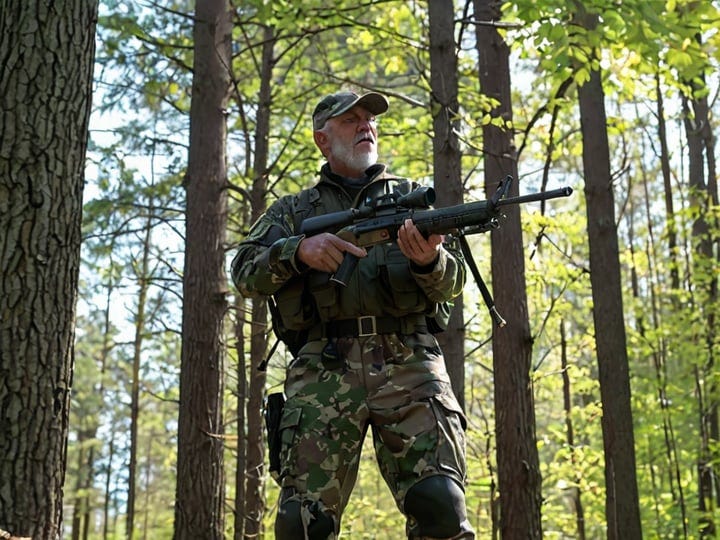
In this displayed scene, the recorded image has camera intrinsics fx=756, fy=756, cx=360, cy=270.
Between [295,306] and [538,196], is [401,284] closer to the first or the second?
[295,306]

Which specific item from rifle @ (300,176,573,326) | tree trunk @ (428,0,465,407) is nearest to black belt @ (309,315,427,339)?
rifle @ (300,176,573,326)

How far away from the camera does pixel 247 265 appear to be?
12.2 ft

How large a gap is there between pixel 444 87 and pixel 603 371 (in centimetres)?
377

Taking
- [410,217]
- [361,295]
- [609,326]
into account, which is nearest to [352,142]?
[410,217]

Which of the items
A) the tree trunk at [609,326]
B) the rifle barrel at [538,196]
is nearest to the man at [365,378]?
the rifle barrel at [538,196]

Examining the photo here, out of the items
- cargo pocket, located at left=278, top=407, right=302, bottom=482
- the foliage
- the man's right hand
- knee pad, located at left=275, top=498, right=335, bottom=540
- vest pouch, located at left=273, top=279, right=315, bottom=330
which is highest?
the foliage

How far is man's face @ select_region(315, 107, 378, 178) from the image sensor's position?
12.7ft

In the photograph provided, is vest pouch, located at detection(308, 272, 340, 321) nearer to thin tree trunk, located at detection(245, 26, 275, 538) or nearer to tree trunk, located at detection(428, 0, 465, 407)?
tree trunk, located at detection(428, 0, 465, 407)

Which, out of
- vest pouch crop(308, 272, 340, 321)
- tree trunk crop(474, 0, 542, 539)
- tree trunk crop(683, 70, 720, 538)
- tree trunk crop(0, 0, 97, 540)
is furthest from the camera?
tree trunk crop(683, 70, 720, 538)

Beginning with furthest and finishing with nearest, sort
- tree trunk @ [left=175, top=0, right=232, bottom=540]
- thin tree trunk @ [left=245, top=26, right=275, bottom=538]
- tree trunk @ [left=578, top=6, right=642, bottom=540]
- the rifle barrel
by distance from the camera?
thin tree trunk @ [left=245, top=26, right=275, bottom=538] < tree trunk @ [left=578, top=6, right=642, bottom=540] < tree trunk @ [left=175, top=0, right=232, bottom=540] < the rifle barrel

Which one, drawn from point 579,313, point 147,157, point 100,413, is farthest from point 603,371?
point 100,413

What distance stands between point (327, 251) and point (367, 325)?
42 centimetres

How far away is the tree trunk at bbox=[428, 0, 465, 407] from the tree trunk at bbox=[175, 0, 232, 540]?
2.43 metres

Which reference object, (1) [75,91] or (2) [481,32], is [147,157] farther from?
(1) [75,91]
